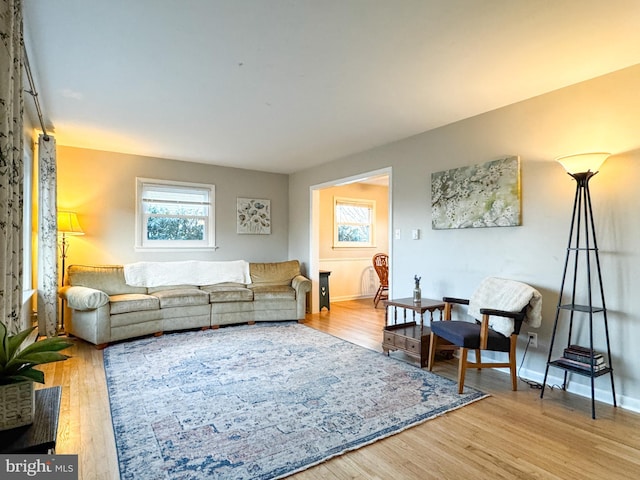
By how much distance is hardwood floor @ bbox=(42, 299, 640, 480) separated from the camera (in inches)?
71.8

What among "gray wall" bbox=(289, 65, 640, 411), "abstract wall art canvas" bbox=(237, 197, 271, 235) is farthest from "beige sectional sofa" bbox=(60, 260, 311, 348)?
"gray wall" bbox=(289, 65, 640, 411)

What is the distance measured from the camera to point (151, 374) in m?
3.14

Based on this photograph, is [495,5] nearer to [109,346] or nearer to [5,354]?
[5,354]

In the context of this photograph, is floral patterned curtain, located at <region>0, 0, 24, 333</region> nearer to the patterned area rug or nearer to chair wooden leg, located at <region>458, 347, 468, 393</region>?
the patterned area rug

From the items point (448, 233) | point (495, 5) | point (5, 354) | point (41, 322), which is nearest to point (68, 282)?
point (41, 322)

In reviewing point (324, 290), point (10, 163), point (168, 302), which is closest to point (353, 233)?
point (324, 290)

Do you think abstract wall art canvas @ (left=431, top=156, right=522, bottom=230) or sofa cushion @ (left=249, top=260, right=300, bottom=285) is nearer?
abstract wall art canvas @ (left=431, top=156, right=522, bottom=230)

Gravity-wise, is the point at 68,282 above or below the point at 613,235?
below

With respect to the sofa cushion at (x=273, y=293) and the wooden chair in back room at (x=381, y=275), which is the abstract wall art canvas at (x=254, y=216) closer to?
the sofa cushion at (x=273, y=293)

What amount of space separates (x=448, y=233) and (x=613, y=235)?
139 centimetres

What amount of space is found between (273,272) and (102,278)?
2342 millimetres

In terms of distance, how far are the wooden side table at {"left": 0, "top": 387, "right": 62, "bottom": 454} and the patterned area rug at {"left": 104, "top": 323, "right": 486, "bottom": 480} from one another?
2.41ft

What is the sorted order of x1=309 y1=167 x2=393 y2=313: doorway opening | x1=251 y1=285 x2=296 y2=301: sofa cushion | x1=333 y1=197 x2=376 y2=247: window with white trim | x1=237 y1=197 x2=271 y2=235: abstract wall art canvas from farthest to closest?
x1=333 y1=197 x2=376 y2=247: window with white trim < x1=309 y1=167 x2=393 y2=313: doorway opening < x1=237 y1=197 x2=271 y2=235: abstract wall art canvas < x1=251 y1=285 x2=296 y2=301: sofa cushion

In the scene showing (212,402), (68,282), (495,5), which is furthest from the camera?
(68,282)
